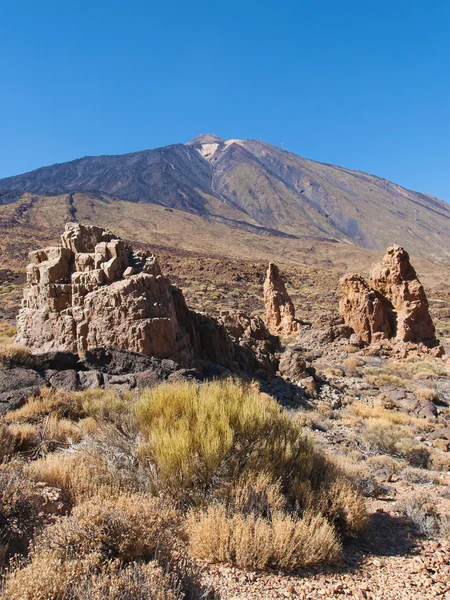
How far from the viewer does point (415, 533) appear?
166 inches

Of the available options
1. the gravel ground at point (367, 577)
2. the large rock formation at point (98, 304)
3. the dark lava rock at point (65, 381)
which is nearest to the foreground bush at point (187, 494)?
the gravel ground at point (367, 577)

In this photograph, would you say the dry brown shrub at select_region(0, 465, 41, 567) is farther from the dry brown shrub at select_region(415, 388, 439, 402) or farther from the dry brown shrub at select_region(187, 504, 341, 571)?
the dry brown shrub at select_region(415, 388, 439, 402)

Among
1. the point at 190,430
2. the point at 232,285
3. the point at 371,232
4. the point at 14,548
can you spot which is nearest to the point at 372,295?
the point at 190,430

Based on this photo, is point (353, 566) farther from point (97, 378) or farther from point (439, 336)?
point (439, 336)

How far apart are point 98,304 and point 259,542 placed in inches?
301

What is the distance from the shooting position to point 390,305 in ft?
62.3

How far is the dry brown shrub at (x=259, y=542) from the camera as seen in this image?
305 centimetres

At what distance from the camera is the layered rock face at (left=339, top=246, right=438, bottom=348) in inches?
706

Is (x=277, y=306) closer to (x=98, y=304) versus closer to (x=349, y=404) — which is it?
(x=349, y=404)

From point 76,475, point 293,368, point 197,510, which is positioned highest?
point 76,475

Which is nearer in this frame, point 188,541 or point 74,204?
point 188,541

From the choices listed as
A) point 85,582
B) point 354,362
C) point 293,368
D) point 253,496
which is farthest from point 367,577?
point 354,362

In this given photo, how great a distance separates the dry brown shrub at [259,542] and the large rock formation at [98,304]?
21.0ft

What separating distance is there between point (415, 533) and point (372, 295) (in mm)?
15572
